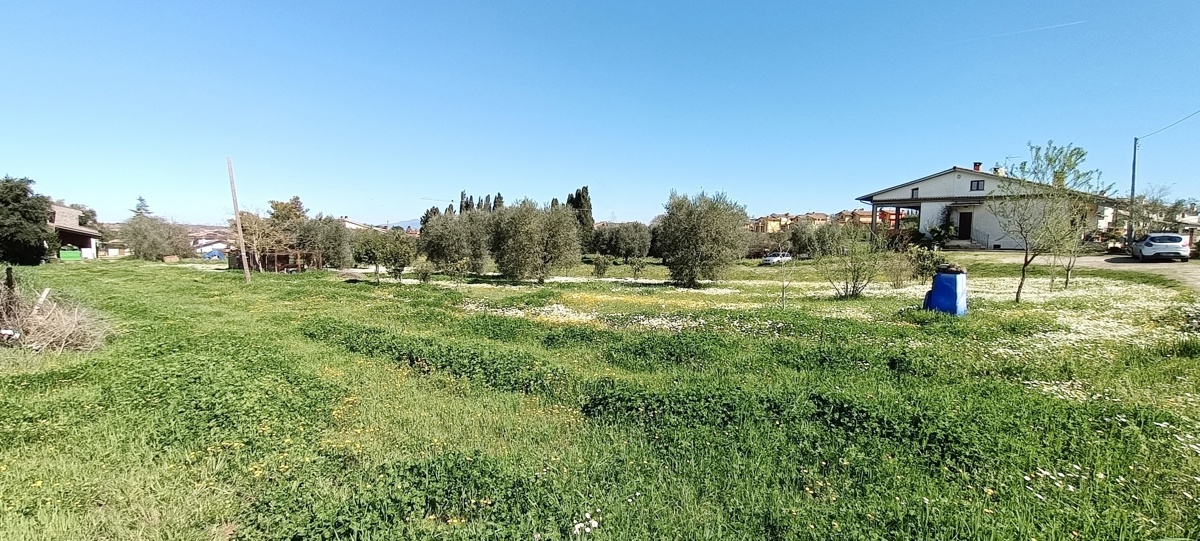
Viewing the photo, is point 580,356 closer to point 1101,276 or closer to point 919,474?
point 919,474

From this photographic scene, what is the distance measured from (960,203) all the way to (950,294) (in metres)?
43.4

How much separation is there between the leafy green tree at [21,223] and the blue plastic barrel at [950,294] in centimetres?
5663

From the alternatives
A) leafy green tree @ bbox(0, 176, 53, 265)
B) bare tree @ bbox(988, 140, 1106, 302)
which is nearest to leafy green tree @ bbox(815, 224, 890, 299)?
bare tree @ bbox(988, 140, 1106, 302)

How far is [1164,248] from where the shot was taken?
27719mm

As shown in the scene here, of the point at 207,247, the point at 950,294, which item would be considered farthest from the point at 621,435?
the point at 207,247

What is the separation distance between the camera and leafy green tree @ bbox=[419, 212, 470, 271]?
39531 millimetres

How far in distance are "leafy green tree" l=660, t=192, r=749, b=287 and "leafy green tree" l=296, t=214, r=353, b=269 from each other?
35319 millimetres

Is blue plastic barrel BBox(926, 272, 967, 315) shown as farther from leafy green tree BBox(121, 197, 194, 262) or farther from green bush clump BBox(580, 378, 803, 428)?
leafy green tree BBox(121, 197, 194, 262)

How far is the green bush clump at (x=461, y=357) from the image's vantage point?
339 inches

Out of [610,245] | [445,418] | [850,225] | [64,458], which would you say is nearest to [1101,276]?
[850,225]

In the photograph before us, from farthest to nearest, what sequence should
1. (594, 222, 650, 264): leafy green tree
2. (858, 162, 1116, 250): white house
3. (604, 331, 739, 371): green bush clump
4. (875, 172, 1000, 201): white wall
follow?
(594, 222, 650, 264): leafy green tree, (875, 172, 1000, 201): white wall, (858, 162, 1116, 250): white house, (604, 331, 739, 371): green bush clump

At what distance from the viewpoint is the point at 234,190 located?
114ft

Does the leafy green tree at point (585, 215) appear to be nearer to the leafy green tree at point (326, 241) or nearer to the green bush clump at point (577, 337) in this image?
the leafy green tree at point (326, 241)

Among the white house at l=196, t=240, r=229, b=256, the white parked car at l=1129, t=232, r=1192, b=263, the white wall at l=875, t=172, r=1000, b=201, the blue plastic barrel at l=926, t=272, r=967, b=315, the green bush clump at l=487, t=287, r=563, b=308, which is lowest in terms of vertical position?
the green bush clump at l=487, t=287, r=563, b=308
